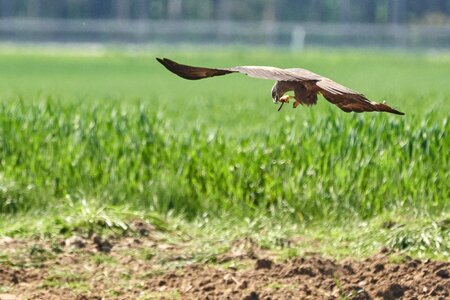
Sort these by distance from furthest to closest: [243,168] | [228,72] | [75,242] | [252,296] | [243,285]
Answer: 1. [243,168]
2. [75,242]
3. [243,285]
4. [252,296]
5. [228,72]

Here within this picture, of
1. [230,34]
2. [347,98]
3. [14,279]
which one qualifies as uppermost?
[347,98]

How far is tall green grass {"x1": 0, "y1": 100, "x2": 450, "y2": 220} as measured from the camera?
21.2 ft

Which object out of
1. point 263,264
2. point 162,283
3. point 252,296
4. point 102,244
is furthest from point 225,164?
point 252,296

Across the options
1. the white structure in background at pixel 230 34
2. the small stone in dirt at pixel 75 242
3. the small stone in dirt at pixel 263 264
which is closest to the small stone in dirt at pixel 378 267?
the small stone in dirt at pixel 263 264

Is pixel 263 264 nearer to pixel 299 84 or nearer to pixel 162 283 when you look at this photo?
pixel 162 283

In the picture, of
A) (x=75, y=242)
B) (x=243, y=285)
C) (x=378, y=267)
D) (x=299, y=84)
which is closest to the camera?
(x=299, y=84)

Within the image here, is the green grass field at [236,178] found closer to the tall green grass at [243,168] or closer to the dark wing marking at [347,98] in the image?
the tall green grass at [243,168]

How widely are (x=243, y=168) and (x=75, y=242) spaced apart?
1.53 metres

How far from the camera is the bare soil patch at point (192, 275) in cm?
457

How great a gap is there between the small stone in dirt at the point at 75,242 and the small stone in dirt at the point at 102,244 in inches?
2.8

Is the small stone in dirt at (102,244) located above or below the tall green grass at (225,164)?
below

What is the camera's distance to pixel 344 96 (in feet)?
11.5

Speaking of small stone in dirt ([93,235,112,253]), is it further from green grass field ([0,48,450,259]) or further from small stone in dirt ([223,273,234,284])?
small stone in dirt ([223,273,234,284])

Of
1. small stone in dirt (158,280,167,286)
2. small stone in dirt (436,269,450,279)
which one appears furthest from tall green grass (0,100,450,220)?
small stone in dirt (158,280,167,286)
